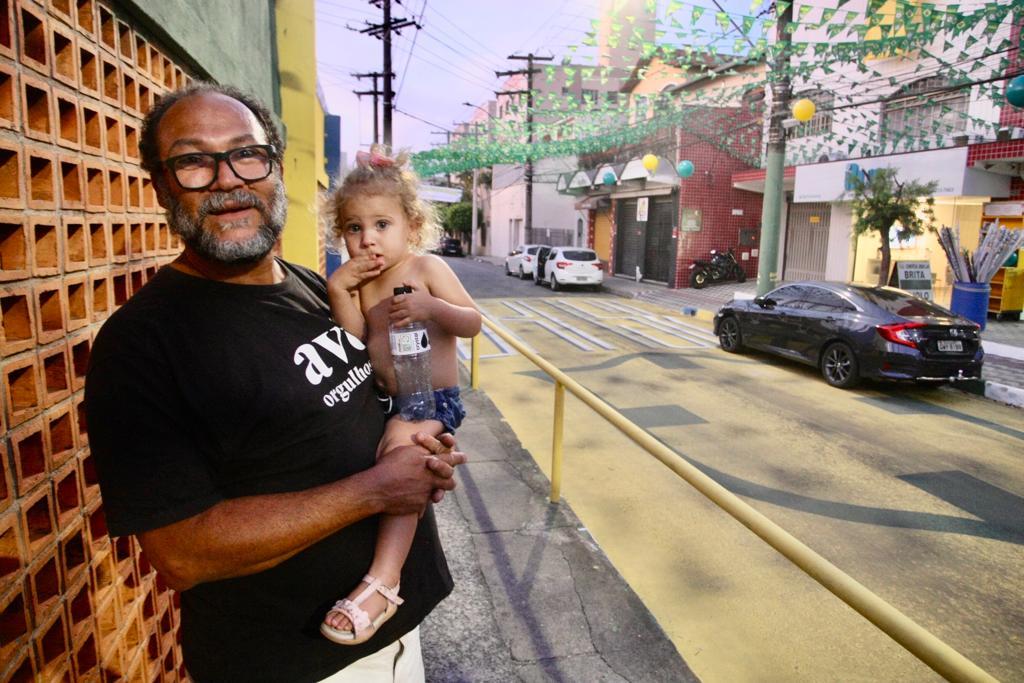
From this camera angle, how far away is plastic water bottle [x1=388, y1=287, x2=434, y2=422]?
195 centimetres

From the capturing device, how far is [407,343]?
199cm

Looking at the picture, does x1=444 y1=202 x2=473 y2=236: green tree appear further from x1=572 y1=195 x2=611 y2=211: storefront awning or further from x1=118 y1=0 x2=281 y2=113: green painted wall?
x1=118 y1=0 x2=281 y2=113: green painted wall

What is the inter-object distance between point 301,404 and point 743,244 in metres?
25.1

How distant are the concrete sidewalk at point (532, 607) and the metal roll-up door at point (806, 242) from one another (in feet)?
64.2

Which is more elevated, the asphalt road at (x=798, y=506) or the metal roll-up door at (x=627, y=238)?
the metal roll-up door at (x=627, y=238)

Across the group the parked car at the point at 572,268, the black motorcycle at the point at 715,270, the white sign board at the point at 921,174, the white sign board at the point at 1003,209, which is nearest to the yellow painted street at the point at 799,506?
the white sign board at the point at 921,174

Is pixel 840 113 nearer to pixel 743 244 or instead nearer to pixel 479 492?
pixel 743 244

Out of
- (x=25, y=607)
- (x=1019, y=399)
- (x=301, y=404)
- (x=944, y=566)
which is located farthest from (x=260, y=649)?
(x=1019, y=399)

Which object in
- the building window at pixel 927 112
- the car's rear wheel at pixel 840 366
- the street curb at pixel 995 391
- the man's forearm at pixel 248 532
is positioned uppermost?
the building window at pixel 927 112

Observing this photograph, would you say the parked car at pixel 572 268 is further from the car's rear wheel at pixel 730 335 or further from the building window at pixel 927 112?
the car's rear wheel at pixel 730 335

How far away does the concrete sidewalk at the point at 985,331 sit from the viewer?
362 inches

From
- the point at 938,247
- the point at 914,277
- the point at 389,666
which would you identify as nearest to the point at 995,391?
the point at 914,277

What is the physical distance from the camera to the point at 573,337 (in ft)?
43.2

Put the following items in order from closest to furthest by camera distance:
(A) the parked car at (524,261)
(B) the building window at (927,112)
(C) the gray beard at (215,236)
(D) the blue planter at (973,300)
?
(C) the gray beard at (215,236) < (D) the blue planter at (973,300) < (B) the building window at (927,112) < (A) the parked car at (524,261)
